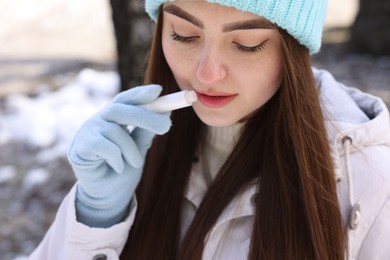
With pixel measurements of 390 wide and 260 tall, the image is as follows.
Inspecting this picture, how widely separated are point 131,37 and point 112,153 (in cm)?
164

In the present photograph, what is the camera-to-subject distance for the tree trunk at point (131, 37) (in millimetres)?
2887

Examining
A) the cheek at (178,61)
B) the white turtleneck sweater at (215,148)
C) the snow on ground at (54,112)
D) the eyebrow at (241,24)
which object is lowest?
the snow on ground at (54,112)

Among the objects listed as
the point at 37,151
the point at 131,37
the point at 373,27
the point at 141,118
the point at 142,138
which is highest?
the point at 141,118

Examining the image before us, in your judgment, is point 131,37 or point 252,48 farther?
point 131,37

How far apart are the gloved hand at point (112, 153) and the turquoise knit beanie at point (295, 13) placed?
0.96 feet

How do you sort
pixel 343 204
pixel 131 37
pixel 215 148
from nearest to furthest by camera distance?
pixel 343 204 → pixel 215 148 → pixel 131 37

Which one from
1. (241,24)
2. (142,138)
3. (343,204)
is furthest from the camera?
(142,138)

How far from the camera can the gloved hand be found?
1.39 meters

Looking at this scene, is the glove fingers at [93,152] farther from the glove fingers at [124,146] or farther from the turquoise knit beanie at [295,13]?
the turquoise knit beanie at [295,13]

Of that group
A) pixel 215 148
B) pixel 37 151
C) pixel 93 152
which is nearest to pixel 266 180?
pixel 215 148

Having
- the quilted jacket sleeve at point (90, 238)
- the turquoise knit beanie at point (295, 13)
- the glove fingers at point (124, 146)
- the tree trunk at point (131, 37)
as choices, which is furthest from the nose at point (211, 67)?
the tree trunk at point (131, 37)

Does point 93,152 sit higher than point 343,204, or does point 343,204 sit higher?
point 93,152

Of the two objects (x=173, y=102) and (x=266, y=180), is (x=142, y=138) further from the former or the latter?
(x=266, y=180)

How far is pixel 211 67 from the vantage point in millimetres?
1304
